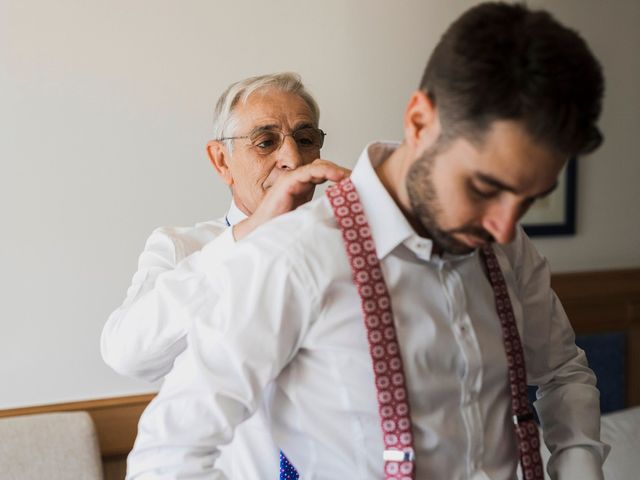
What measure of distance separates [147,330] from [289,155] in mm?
511

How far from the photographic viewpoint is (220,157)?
189 centimetres

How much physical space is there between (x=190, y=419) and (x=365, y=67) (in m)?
1.97

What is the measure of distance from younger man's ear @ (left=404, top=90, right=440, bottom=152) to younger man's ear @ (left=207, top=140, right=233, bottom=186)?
822 mm

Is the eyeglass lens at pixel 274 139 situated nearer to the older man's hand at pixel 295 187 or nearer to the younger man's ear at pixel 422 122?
the older man's hand at pixel 295 187

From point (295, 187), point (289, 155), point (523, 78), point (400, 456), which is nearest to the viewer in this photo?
point (523, 78)

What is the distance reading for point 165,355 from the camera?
1.51m

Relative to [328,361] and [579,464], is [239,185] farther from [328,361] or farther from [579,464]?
[579,464]

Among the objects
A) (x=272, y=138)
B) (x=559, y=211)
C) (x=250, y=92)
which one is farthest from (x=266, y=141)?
(x=559, y=211)

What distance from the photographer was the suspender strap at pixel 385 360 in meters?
1.08

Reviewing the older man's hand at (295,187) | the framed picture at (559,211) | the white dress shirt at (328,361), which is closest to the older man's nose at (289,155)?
the older man's hand at (295,187)

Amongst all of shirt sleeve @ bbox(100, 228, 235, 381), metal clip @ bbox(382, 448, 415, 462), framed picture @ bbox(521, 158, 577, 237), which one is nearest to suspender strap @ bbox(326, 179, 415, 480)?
metal clip @ bbox(382, 448, 415, 462)

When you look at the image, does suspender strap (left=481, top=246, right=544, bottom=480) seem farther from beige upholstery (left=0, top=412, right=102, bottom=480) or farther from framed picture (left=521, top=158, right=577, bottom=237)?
framed picture (left=521, top=158, right=577, bottom=237)

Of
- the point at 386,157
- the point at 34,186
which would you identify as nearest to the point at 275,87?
the point at 386,157

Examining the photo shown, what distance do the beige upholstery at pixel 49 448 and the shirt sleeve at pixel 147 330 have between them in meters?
0.85
